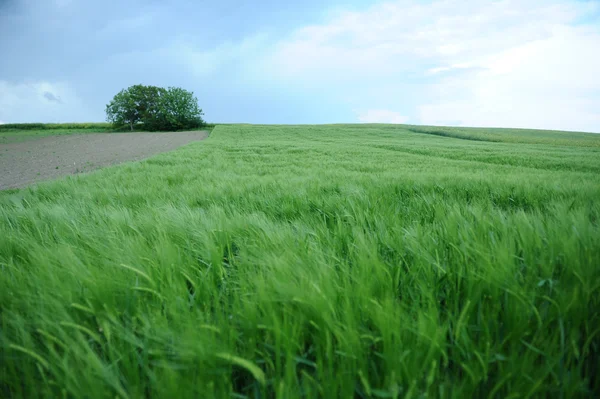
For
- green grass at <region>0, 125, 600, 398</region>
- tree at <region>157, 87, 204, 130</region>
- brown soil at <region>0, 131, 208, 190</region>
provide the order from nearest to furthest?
green grass at <region>0, 125, 600, 398</region>, brown soil at <region>0, 131, 208, 190</region>, tree at <region>157, 87, 204, 130</region>

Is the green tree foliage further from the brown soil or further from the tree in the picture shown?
the brown soil

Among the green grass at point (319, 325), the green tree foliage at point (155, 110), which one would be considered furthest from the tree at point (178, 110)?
the green grass at point (319, 325)

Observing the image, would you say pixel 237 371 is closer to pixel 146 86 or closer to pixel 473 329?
pixel 473 329

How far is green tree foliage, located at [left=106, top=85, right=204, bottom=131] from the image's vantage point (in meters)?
53.8

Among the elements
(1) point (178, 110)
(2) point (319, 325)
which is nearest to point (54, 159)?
(2) point (319, 325)

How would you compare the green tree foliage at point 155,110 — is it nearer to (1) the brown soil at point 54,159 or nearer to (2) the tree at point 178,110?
(2) the tree at point 178,110

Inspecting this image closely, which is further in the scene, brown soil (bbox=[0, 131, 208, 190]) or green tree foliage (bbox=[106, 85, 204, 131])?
green tree foliage (bbox=[106, 85, 204, 131])

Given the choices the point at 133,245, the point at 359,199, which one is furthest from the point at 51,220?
the point at 359,199

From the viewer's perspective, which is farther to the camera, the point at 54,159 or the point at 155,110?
the point at 155,110

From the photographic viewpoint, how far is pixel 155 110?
185 feet

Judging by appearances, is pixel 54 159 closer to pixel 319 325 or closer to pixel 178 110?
pixel 319 325

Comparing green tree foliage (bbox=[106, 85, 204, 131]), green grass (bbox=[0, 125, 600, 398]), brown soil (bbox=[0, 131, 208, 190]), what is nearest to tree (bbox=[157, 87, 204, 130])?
green tree foliage (bbox=[106, 85, 204, 131])

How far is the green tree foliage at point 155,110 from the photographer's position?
53844 mm

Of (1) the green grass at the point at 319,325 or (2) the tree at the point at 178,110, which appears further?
(2) the tree at the point at 178,110
